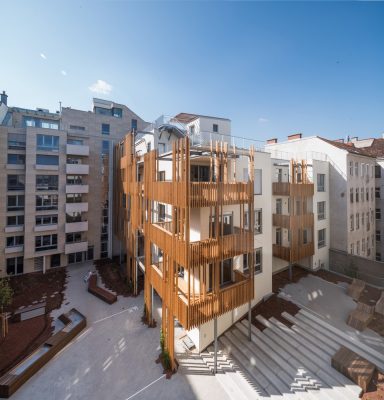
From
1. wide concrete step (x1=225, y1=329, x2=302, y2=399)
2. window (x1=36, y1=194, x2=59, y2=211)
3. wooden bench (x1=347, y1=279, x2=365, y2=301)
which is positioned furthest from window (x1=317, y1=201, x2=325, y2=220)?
window (x1=36, y1=194, x2=59, y2=211)

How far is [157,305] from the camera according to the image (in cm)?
1797

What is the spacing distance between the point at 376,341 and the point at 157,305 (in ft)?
47.4

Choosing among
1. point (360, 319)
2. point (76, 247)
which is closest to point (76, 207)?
point (76, 247)

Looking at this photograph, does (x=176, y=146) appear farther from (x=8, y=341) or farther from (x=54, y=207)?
(x=54, y=207)

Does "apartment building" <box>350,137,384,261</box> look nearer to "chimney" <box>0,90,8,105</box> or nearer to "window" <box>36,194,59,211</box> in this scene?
"window" <box>36,194,59,211</box>

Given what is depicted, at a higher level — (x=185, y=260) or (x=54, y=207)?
(x=54, y=207)

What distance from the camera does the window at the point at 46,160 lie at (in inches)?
965

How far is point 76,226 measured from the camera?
2641 cm

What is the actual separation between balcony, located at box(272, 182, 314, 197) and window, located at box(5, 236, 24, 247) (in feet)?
88.3

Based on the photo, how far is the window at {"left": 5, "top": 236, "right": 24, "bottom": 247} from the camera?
77.5 feet

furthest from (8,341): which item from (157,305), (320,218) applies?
(320,218)

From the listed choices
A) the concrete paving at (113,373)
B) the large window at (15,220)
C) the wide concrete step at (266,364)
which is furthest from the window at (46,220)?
the wide concrete step at (266,364)

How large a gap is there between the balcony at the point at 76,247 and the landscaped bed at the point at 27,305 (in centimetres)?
223

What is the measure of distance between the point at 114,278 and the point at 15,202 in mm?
13475
